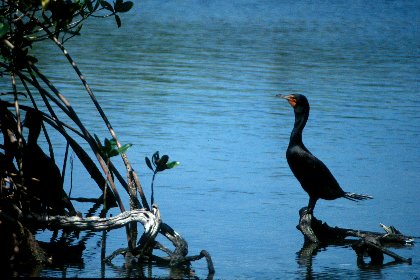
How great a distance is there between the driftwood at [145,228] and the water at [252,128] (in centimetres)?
12

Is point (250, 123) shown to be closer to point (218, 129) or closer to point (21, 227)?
point (218, 129)

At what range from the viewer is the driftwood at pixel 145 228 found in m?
Answer: 6.25

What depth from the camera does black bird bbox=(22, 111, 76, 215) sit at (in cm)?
673

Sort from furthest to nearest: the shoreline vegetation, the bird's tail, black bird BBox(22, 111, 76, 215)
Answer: the bird's tail < black bird BBox(22, 111, 76, 215) < the shoreline vegetation

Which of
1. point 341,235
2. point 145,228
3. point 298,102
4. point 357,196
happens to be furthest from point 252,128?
point 145,228

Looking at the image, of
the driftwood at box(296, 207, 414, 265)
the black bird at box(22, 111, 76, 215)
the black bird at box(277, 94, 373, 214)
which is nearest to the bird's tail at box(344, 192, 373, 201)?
the black bird at box(277, 94, 373, 214)

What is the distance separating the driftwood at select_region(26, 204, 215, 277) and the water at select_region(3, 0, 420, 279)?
4.7 inches

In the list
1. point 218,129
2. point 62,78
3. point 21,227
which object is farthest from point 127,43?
point 21,227

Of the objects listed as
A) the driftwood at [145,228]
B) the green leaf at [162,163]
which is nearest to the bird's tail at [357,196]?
the driftwood at [145,228]

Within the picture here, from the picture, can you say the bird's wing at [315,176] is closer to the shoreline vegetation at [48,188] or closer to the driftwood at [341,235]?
the driftwood at [341,235]

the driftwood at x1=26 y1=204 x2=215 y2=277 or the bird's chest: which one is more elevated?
the driftwood at x1=26 y1=204 x2=215 y2=277

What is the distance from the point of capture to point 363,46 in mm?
25766

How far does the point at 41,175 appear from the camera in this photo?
6.88m

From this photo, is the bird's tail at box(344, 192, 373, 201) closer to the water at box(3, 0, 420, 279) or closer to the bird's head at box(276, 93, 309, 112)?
the water at box(3, 0, 420, 279)
